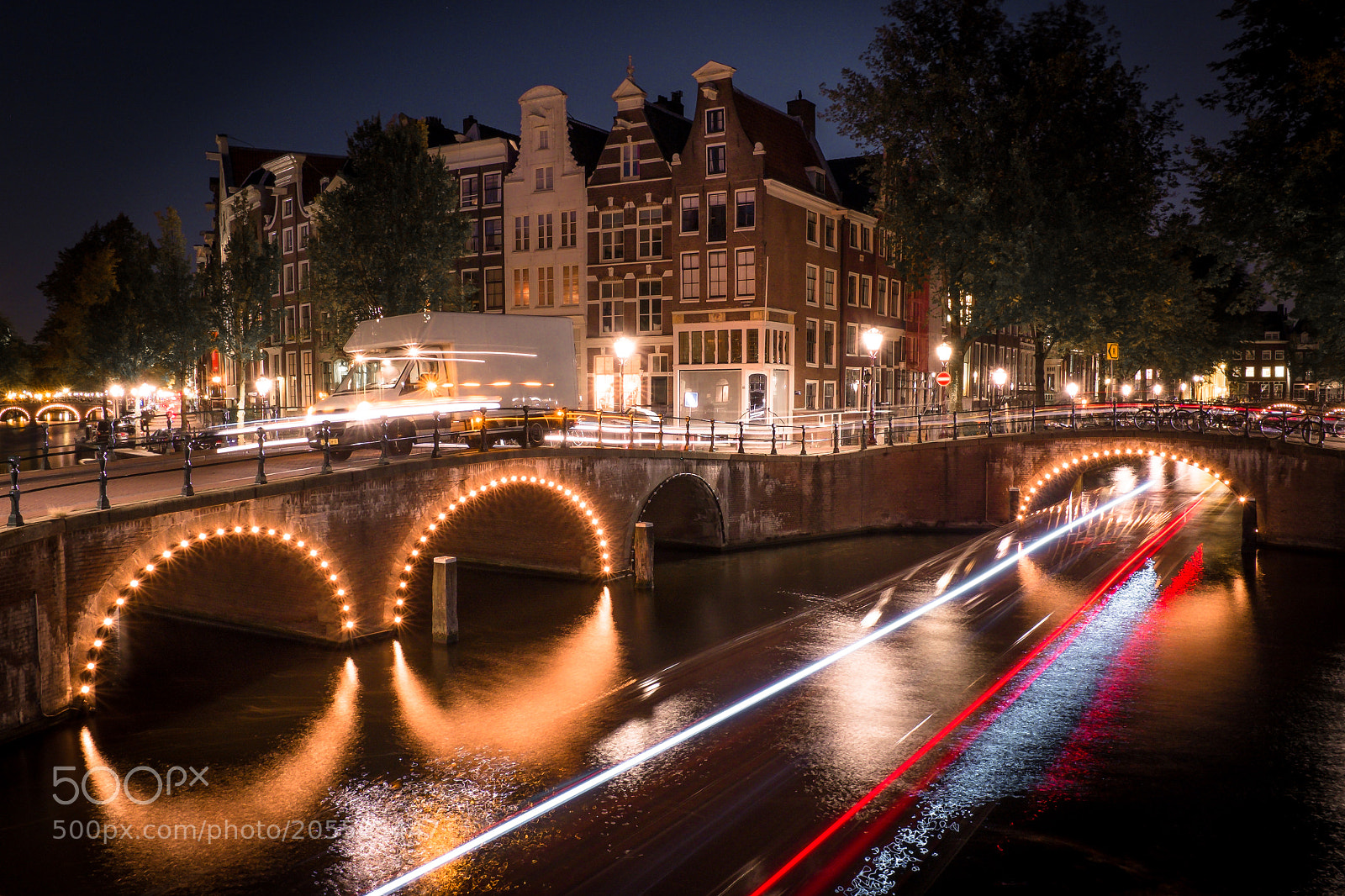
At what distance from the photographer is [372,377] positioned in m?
25.4

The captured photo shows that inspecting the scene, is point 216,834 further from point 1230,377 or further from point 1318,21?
point 1230,377

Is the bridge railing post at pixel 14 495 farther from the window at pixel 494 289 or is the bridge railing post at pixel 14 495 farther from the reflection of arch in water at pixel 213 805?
the window at pixel 494 289

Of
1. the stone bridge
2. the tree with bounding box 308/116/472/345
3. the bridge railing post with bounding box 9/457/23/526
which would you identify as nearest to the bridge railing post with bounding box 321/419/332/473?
the stone bridge

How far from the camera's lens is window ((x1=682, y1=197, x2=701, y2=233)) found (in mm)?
41000

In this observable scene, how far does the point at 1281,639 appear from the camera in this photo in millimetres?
19281

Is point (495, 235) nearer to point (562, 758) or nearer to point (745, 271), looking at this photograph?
point (745, 271)

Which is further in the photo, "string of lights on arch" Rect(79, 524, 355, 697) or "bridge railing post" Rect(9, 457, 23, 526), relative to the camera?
"string of lights on arch" Rect(79, 524, 355, 697)

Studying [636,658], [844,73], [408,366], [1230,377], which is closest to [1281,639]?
[636,658]

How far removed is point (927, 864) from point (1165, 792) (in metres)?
Answer: 3.94

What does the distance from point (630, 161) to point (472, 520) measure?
22635mm

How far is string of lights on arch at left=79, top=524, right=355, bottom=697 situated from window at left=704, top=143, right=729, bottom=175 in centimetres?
2800

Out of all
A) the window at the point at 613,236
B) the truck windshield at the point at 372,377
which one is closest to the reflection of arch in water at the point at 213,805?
the truck windshield at the point at 372,377

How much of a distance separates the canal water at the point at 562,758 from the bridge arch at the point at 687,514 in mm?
6893

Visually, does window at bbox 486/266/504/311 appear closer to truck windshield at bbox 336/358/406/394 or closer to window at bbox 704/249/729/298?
window at bbox 704/249/729/298
